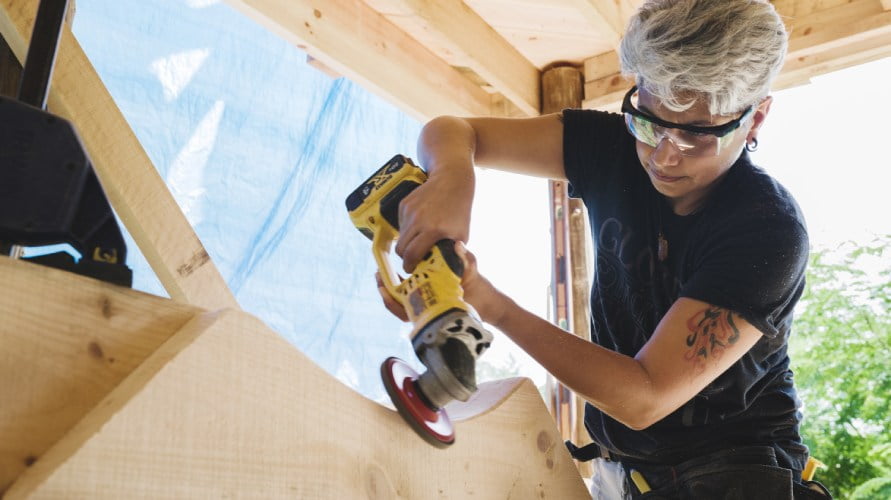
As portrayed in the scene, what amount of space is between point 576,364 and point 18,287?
2.76 feet

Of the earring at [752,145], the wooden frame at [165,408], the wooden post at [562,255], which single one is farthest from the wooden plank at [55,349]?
the wooden post at [562,255]

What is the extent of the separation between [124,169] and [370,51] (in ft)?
4.93

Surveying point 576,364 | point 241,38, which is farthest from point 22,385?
point 241,38

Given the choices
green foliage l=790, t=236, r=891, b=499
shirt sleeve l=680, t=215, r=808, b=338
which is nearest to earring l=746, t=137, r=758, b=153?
shirt sleeve l=680, t=215, r=808, b=338

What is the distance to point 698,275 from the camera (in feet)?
4.40

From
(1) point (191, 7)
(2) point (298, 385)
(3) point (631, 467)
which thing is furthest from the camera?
(1) point (191, 7)

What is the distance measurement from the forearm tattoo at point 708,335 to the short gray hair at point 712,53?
1.29ft

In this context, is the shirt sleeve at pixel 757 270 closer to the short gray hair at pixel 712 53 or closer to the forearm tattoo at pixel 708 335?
the forearm tattoo at pixel 708 335

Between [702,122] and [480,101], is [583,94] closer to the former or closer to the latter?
[480,101]

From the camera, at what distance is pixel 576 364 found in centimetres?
123

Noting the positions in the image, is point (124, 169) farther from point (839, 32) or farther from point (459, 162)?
point (839, 32)

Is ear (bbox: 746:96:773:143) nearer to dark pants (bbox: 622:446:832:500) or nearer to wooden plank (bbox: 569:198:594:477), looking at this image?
dark pants (bbox: 622:446:832:500)

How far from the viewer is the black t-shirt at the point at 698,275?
132cm

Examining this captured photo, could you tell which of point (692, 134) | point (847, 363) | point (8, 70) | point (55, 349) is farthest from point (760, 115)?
point (847, 363)
